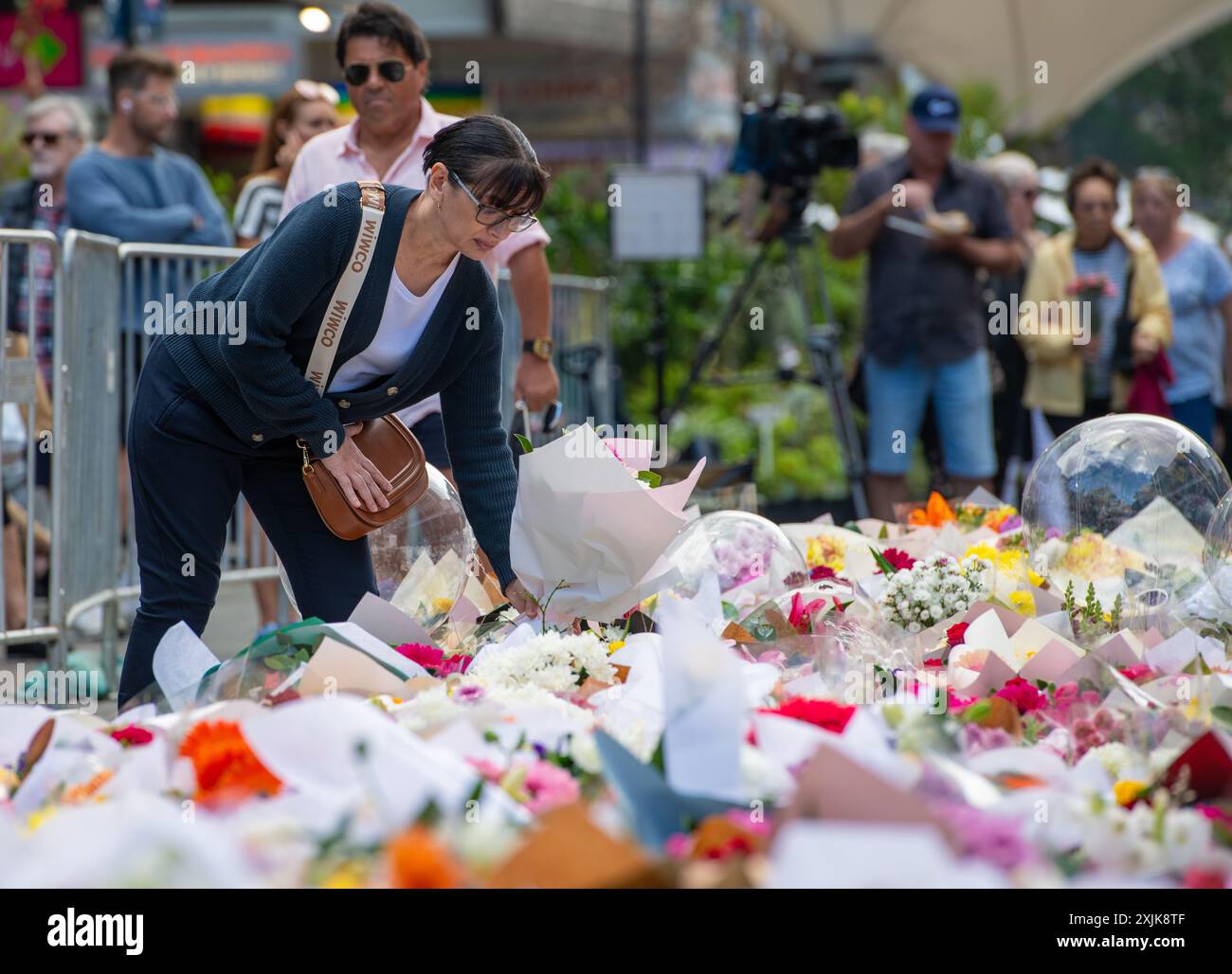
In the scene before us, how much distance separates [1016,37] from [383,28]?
14628 millimetres

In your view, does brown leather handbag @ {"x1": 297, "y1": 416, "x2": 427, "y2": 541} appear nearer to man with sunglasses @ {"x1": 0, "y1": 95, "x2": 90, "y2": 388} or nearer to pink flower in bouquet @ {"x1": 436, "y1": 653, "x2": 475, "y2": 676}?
pink flower in bouquet @ {"x1": 436, "y1": 653, "x2": 475, "y2": 676}

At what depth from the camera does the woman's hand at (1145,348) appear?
240 inches

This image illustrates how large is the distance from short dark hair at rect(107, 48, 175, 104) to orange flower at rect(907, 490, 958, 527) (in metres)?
3.09

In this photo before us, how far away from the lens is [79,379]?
4.79m

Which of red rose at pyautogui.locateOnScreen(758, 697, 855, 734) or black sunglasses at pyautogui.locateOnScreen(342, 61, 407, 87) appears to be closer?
red rose at pyautogui.locateOnScreen(758, 697, 855, 734)

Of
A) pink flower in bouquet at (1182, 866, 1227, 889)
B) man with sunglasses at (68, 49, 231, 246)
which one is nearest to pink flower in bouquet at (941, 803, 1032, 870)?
pink flower in bouquet at (1182, 866, 1227, 889)

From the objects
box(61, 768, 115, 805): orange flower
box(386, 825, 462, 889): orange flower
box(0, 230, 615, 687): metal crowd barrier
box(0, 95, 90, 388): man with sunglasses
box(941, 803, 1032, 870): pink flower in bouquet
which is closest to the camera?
box(386, 825, 462, 889): orange flower

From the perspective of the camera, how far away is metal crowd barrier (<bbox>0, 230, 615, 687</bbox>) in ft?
15.1

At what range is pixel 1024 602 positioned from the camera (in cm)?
315

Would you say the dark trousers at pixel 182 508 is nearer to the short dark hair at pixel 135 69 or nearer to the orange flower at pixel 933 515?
the orange flower at pixel 933 515

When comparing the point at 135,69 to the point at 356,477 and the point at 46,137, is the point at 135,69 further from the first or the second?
the point at 356,477

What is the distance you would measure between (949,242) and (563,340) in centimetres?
193

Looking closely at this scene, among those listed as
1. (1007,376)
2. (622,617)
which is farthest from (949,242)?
(622,617)
